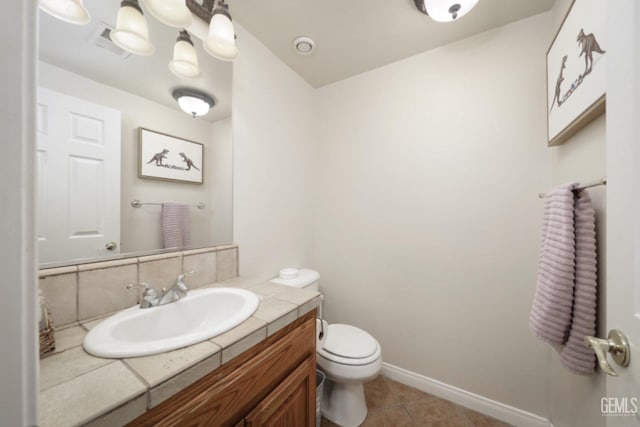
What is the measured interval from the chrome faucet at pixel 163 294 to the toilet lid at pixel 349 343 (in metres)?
0.86

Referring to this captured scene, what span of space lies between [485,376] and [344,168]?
166 cm

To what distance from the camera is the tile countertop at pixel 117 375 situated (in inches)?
16.6

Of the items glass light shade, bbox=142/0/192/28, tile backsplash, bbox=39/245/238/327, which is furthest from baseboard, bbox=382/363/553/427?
glass light shade, bbox=142/0/192/28

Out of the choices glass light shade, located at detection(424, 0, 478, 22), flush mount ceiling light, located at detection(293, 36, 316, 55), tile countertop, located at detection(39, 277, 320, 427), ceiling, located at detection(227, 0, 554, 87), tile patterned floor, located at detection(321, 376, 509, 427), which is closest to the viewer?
tile countertop, located at detection(39, 277, 320, 427)

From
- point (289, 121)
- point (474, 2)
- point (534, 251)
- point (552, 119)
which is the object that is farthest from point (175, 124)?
point (534, 251)

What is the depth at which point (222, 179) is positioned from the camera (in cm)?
124

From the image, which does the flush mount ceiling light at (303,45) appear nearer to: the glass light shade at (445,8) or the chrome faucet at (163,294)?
the glass light shade at (445,8)

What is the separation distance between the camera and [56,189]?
2.44 feet

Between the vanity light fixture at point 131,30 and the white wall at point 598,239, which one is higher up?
the vanity light fixture at point 131,30

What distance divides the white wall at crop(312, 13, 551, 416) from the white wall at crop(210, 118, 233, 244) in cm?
88

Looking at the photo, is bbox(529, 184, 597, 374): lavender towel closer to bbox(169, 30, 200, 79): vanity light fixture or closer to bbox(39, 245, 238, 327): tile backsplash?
bbox(39, 245, 238, 327): tile backsplash

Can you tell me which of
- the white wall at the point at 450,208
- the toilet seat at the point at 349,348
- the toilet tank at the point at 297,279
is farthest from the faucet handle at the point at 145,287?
the white wall at the point at 450,208

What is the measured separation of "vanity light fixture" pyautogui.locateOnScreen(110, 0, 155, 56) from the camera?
830 millimetres

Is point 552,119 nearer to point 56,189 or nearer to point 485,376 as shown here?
point 485,376
